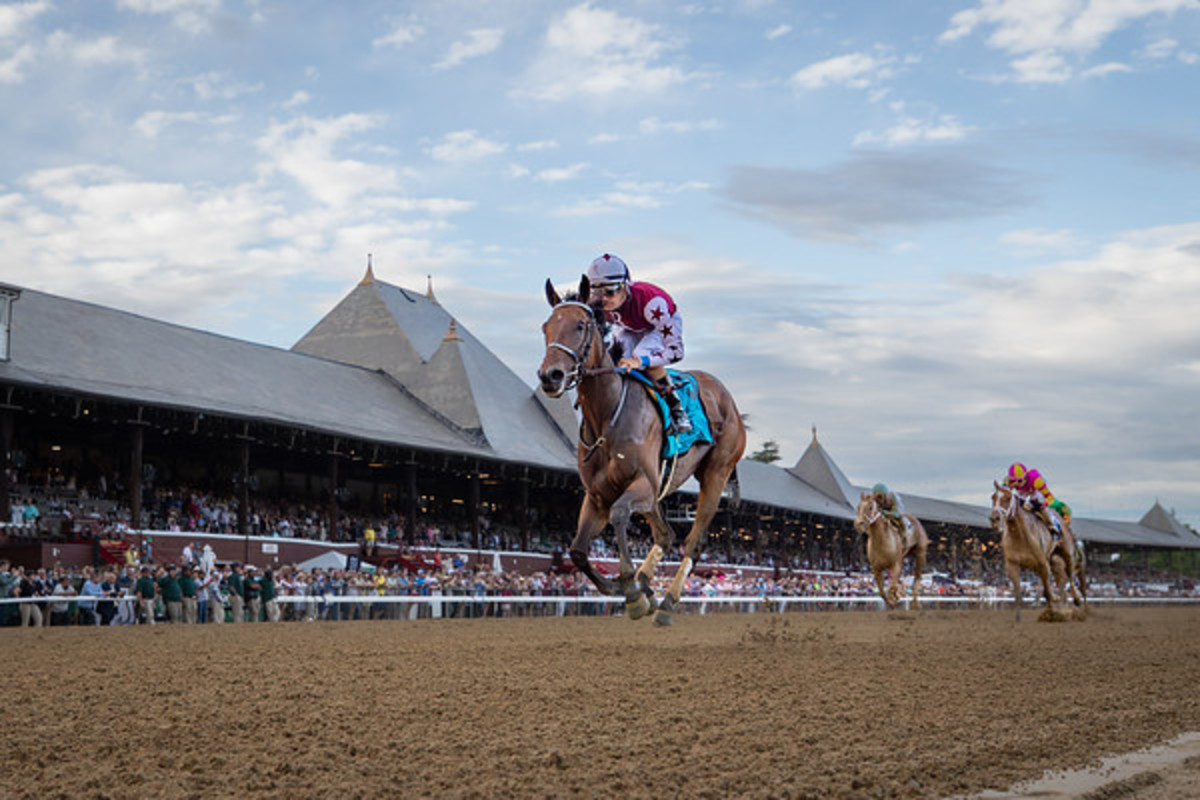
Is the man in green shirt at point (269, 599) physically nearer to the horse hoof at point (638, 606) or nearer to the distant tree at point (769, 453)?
the horse hoof at point (638, 606)

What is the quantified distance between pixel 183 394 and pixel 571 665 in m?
23.4

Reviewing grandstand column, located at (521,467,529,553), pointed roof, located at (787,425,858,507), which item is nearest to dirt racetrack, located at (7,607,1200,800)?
grandstand column, located at (521,467,529,553)

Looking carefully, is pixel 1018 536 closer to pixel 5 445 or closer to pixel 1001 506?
pixel 1001 506

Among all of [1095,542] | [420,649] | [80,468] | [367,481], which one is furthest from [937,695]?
[1095,542]

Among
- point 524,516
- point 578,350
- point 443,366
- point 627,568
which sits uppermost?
point 443,366

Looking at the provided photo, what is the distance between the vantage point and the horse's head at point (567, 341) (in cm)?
934

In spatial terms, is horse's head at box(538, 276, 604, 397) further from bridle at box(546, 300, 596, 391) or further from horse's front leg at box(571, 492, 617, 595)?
horse's front leg at box(571, 492, 617, 595)

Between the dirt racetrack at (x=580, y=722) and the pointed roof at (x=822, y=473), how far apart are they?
57.5 m

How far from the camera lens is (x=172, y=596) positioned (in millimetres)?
22297

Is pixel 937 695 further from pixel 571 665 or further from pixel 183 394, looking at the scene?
pixel 183 394

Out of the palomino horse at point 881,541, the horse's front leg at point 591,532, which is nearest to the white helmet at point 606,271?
the horse's front leg at point 591,532

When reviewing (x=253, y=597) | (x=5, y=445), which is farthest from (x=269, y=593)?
(x=5, y=445)

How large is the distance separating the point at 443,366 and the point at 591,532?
3673cm

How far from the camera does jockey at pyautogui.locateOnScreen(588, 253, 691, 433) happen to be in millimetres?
10688
